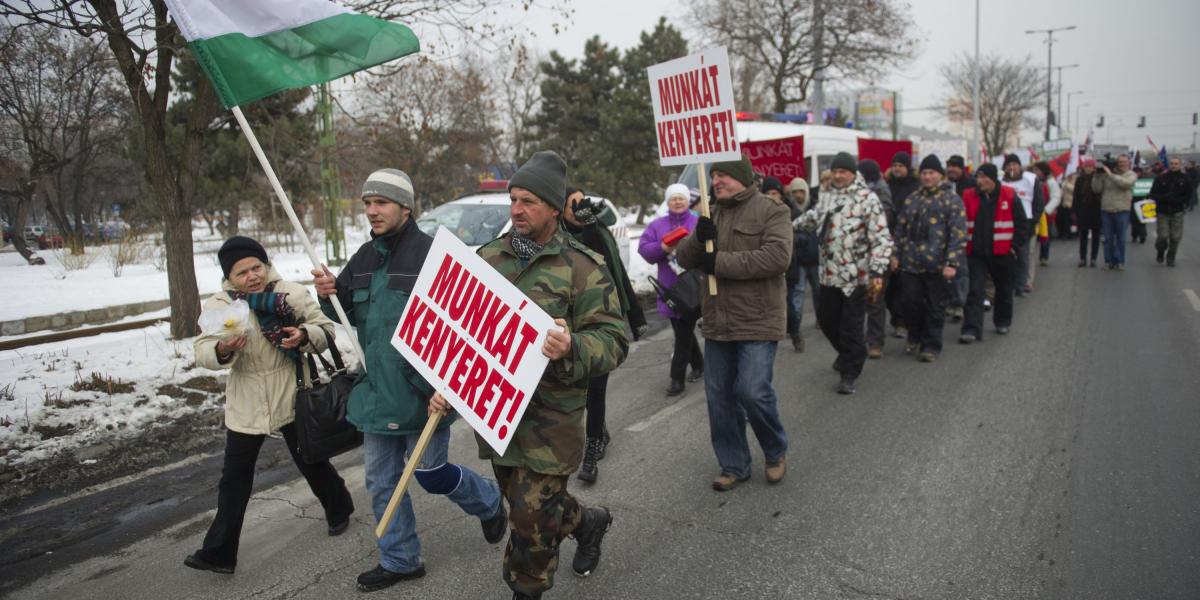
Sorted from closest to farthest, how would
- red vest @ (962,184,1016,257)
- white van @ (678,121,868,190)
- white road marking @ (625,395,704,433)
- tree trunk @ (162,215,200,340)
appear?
white road marking @ (625,395,704,433)
tree trunk @ (162,215,200,340)
red vest @ (962,184,1016,257)
white van @ (678,121,868,190)

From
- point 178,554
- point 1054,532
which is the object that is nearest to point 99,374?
point 178,554

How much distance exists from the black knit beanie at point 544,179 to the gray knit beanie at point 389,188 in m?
0.69

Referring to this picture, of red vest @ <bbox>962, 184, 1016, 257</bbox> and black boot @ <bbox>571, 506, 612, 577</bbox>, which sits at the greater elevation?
red vest @ <bbox>962, 184, 1016, 257</bbox>

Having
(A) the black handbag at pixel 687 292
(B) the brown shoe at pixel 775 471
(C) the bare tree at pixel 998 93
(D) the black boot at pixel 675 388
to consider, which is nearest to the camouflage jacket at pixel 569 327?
(B) the brown shoe at pixel 775 471

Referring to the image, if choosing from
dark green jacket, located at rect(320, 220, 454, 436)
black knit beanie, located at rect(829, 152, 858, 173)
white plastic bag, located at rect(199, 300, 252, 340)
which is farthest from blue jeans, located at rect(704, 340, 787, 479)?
black knit beanie, located at rect(829, 152, 858, 173)

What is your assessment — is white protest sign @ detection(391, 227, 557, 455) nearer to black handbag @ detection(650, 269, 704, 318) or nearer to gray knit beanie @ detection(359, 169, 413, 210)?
gray knit beanie @ detection(359, 169, 413, 210)

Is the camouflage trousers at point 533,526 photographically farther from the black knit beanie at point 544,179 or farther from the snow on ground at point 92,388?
the snow on ground at point 92,388

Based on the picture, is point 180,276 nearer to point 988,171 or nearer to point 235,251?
point 235,251

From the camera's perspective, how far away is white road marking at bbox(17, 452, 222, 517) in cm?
444

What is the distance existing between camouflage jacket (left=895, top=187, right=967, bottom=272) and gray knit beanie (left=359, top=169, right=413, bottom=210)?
18.8ft

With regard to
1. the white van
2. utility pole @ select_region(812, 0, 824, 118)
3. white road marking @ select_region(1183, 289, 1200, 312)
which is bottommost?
white road marking @ select_region(1183, 289, 1200, 312)

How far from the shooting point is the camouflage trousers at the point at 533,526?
8.91 feet

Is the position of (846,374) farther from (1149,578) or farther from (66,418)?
(66,418)

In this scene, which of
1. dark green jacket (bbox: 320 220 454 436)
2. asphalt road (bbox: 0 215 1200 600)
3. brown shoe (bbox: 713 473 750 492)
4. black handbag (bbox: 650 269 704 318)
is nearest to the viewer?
dark green jacket (bbox: 320 220 454 436)
